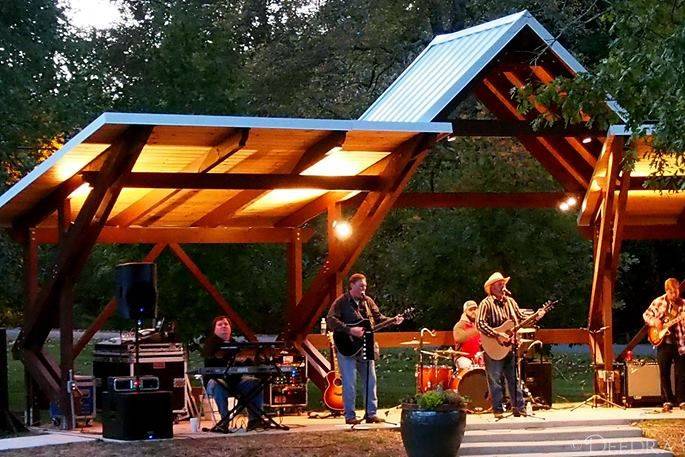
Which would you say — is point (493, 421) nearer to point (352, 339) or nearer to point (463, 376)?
point (463, 376)

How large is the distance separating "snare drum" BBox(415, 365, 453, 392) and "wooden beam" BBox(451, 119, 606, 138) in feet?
8.59

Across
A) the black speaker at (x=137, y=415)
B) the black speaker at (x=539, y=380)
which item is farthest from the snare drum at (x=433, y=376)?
the black speaker at (x=137, y=415)

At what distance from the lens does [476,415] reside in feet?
49.2

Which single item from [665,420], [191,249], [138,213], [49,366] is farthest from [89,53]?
[665,420]

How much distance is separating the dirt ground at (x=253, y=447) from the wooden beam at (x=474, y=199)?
13.3 feet

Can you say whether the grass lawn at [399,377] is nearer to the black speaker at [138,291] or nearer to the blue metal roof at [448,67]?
the blue metal roof at [448,67]

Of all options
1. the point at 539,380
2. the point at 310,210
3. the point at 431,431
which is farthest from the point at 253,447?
the point at 310,210

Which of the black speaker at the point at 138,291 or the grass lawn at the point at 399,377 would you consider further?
the grass lawn at the point at 399,377

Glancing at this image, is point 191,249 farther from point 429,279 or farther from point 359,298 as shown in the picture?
point 359,298

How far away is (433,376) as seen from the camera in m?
15.5

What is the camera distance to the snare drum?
15.5m

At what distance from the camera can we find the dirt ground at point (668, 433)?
45.0ft

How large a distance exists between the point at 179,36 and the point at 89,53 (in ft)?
5.76

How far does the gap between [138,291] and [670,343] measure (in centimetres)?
621
